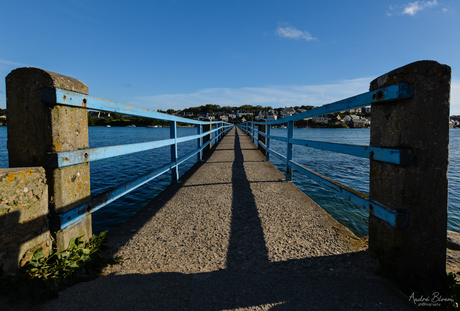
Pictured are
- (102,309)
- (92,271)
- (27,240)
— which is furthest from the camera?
(92,271)

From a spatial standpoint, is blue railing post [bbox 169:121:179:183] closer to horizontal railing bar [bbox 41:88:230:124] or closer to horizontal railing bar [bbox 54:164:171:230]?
horizontal railing bar [bbox 41:88:230:124]

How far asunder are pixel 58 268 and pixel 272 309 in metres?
1.43

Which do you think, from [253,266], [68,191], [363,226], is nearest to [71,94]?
[68,191]

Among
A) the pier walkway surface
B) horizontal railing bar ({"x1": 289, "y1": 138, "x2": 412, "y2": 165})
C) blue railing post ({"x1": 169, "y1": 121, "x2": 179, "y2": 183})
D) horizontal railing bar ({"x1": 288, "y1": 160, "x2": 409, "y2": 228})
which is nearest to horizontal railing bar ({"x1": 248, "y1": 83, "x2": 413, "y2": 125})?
horizontal railing bar ({"x1": 289, "y1": 138, "x2": 412, "y2": 165})

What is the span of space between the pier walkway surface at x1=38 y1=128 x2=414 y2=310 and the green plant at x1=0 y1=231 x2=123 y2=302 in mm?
84

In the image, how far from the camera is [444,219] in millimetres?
1512

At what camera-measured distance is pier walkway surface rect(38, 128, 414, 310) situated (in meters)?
1.40

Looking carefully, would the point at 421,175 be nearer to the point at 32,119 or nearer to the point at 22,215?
the point at 22,215

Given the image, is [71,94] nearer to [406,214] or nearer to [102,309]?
[102,309]

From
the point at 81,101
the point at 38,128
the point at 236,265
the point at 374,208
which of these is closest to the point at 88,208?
the point at 38,128

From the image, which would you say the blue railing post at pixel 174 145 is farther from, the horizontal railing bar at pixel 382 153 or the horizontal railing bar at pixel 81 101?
the horizontal railing bar at pixel 382 153

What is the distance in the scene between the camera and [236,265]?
1790mm

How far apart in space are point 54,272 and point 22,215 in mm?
436

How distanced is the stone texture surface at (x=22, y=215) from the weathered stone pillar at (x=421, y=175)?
7.89 feet
